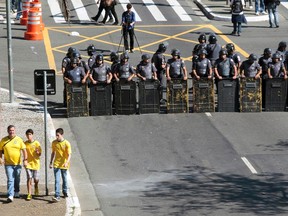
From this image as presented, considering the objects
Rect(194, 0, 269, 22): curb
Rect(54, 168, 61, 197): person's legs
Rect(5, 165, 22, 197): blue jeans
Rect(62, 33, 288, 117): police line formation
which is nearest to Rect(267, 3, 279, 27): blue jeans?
Rect(194, 0, 269, 22): curb

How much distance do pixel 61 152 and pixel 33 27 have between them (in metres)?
16.2

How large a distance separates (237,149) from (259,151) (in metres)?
0.53

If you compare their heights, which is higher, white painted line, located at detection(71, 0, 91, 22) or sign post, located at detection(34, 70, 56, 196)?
white painted line, located at detection(71, 0, 91, 22)

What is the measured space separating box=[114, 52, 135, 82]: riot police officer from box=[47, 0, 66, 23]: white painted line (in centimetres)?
1302

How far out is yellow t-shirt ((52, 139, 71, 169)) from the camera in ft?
68.5

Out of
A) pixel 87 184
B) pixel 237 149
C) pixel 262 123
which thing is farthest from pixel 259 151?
pixel 87 184

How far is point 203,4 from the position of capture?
4316cm

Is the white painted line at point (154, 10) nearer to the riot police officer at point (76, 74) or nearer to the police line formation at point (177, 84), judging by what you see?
the police line formation at point (177, 84)

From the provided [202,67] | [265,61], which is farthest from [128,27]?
[265,61]

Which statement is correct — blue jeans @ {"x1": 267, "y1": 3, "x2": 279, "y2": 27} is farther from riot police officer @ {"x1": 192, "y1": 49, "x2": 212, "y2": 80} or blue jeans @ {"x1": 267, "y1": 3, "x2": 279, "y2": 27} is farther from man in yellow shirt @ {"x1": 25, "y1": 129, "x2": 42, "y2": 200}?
man in yellow shirt @ {"x1": 25, "y1": 129, "x2": 42, "y2": 200}

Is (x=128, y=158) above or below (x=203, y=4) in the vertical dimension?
below

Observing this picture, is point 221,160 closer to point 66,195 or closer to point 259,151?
point 259,151

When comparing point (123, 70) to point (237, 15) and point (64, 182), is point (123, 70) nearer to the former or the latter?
point (64, 182)

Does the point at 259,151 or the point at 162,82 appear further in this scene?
the point at 162,82
